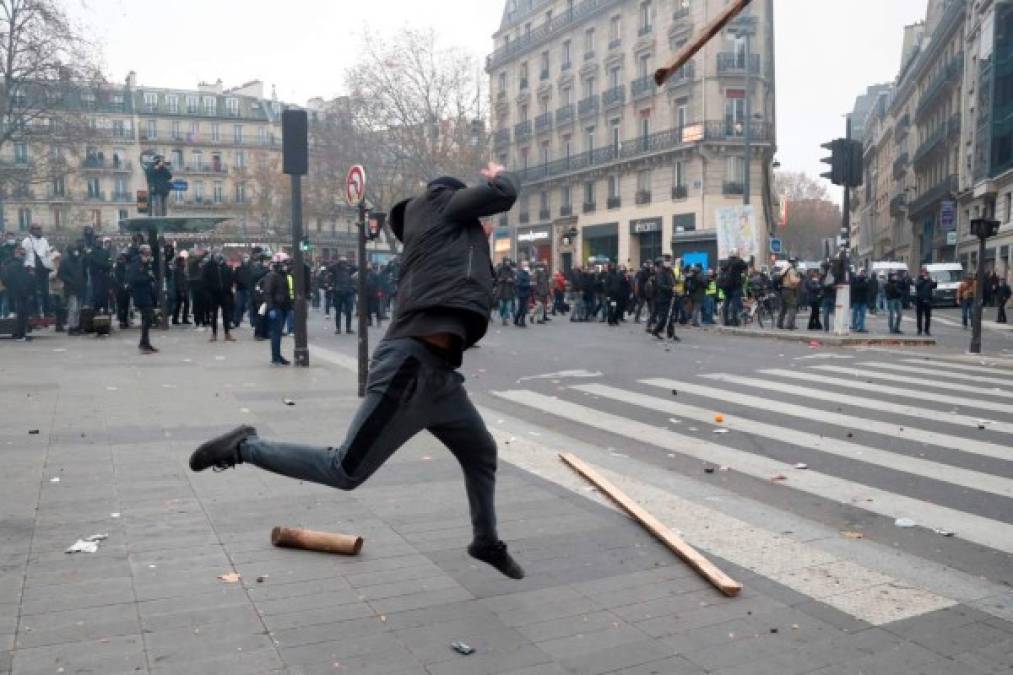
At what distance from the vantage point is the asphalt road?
190 inches

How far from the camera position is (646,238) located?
5028cm

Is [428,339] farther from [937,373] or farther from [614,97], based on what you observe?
[614,97]

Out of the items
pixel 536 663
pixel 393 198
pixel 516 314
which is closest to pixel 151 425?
pixel 536 663

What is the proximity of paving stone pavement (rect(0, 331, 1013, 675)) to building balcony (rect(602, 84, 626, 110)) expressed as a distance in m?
47.4

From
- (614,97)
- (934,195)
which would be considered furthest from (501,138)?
(934,195)

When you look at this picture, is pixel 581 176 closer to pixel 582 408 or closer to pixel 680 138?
pixel 680 138

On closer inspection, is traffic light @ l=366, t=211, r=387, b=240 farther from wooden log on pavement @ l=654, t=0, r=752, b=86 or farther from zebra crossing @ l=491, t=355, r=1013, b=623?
wooden log on pavement @ l=654, t=0, r=752, b=86

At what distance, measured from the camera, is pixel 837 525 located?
211 inches

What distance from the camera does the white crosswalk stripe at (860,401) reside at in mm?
8766

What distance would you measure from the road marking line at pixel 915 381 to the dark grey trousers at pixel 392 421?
360 inches

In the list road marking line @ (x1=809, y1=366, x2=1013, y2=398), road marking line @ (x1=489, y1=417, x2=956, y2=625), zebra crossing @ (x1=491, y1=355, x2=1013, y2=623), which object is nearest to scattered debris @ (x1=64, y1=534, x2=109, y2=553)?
road marking line @ (x1=489, y1=417, x2=956, y2=625)

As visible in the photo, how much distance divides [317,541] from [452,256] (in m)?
1.68

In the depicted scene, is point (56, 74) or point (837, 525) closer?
point (837, 525)

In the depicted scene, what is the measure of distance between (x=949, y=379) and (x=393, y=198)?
49.8 m
